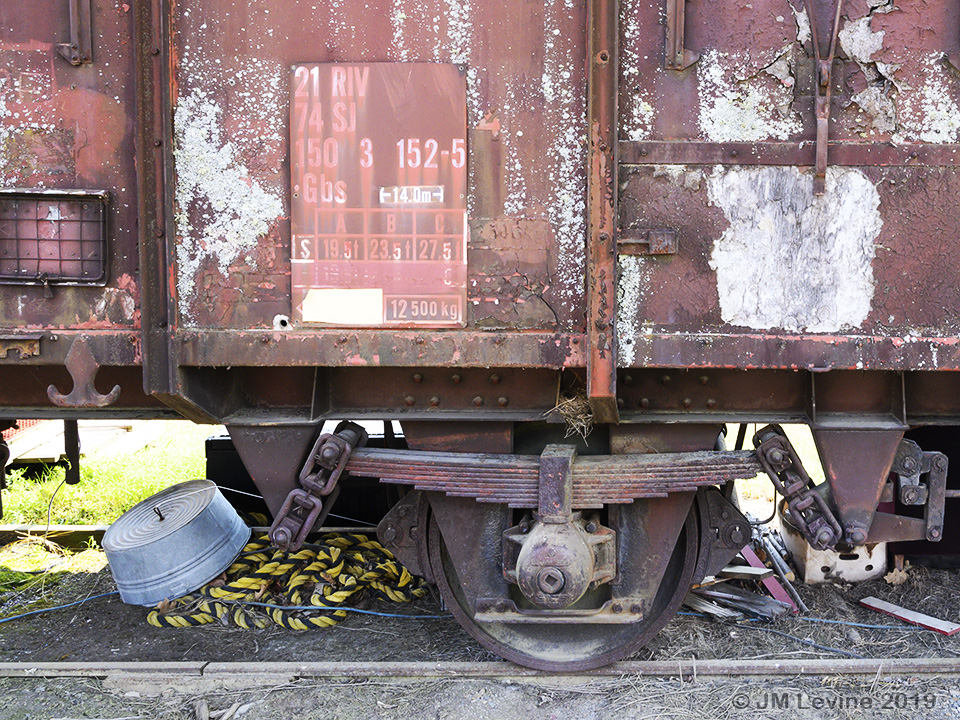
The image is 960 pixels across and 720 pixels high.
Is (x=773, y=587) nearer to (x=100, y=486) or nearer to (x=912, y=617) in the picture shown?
(x=912, y=617)

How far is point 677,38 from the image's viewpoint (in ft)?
9.92

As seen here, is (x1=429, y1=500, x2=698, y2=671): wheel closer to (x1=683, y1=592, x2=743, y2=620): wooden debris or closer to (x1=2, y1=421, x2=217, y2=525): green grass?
(x1=683, y1=592, x2=743, y2=620): wooden debris

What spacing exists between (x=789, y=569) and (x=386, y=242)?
3314 millimetres

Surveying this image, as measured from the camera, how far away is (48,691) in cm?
351

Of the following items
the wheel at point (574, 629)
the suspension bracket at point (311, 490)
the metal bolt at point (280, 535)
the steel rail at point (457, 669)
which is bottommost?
the steel rail at point (457, 669)

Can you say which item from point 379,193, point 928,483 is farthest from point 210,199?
point 928,483

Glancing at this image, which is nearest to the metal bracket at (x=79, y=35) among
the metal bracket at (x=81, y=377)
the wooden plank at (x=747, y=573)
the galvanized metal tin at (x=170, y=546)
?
the metal bracket at (x=81, y=377)

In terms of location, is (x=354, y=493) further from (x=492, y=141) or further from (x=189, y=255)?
(x=492, y=141)

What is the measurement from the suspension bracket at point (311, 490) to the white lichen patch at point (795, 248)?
1839 millimetres

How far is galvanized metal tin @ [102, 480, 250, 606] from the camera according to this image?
4230mm

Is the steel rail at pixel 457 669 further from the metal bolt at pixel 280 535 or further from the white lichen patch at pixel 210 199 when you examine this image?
the white lichen patch at pixel 210 199

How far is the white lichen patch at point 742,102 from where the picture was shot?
10.1 ft

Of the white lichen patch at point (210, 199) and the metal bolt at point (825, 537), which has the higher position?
the white lichen patch at point (210, 199)

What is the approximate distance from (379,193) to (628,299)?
1138 mm
